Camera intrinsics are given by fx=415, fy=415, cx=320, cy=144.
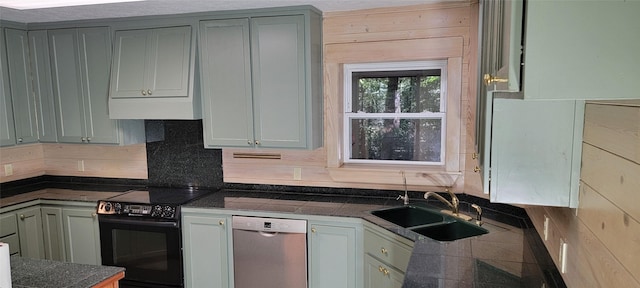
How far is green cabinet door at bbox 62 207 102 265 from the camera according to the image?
10.9 ft

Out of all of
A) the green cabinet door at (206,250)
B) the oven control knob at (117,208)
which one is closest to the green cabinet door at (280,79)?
the green cabinet door at (206,250)

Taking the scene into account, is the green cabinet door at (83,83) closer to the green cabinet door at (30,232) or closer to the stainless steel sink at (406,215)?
the green cabinet door at (30,232)

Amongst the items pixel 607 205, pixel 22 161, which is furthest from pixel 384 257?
pixel 22 161

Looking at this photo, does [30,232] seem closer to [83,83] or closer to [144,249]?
[144,249]

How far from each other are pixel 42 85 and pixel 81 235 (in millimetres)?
1340

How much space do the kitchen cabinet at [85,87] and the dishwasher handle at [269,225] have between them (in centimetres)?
132

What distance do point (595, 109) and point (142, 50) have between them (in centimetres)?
304

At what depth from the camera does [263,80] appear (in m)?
3.04

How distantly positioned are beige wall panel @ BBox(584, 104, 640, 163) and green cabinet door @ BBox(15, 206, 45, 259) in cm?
387

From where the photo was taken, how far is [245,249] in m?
2.96

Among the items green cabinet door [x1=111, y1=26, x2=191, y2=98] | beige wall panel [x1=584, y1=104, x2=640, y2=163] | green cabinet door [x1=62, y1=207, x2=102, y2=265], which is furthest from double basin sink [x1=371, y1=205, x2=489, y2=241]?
green cabinet door [x1=62, y1=207, x2=102, y2=265]

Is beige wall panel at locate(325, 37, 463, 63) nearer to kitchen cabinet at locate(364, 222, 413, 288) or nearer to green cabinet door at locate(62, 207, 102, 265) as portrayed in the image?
kitchen cabinet at locate(364, 222, 413, 288)

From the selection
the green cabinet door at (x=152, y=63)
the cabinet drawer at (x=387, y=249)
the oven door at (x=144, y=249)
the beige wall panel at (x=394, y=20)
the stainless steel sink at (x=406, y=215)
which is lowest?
the oven door at (x=144, y=249)

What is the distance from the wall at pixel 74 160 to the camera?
149 inches
